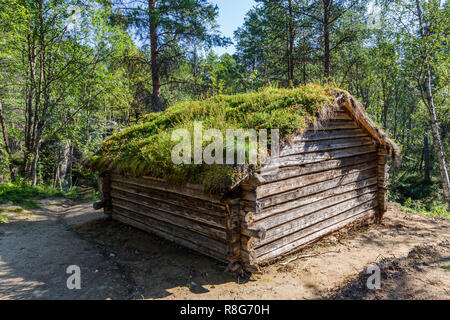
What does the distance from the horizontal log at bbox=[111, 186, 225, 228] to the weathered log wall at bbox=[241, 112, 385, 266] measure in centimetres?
60

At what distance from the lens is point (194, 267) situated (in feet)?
17.2

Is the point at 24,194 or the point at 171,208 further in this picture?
the point at 24,194

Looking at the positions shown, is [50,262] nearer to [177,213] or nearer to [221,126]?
[177,213]

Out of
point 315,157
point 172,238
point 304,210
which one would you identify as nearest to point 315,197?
point 304,210

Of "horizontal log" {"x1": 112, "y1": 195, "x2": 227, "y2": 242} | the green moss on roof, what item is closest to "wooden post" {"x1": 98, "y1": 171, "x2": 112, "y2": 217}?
"horizontal log" {"x1": 112, "y1": 195, "x2": 227, "y2": 242}

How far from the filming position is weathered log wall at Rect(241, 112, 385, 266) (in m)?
5.06

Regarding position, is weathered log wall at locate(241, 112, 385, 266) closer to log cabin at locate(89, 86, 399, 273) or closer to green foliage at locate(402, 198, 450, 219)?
log cabin at locate(89, 86, 399, 273)

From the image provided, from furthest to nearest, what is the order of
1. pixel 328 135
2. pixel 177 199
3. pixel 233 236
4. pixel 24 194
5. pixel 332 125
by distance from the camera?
pixel 24 194, pixel 332 125, pixel 328 135, pixel 177 199, pixel 233 236

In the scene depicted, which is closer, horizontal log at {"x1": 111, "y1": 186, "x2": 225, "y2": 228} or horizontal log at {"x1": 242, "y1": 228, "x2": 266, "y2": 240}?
horizontal log at {"x1": 242, "y1": 228, "x2": 266, "y2": 240}

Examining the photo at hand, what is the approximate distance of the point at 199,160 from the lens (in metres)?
5.04

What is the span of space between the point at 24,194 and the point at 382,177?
13.6 m

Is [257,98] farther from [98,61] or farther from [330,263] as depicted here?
[98,61]
